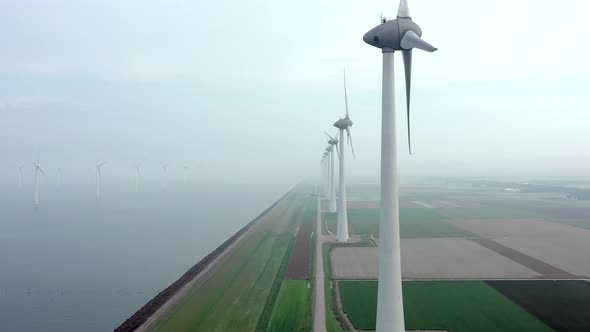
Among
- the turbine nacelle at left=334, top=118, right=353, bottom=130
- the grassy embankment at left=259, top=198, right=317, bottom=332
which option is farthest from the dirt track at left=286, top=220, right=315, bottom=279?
the turbine nacelle at left=334, top=118, right=353, bottom=130

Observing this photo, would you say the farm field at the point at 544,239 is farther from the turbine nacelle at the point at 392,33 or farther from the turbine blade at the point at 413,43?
the turbine nacelle at the point at 392,33

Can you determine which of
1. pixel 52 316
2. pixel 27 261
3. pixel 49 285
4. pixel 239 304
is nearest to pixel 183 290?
pixel 239 304

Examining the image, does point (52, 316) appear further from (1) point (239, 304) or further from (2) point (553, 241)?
(2) point (553, 241)

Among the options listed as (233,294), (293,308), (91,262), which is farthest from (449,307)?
(91,262)

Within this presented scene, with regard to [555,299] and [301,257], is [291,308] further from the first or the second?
[555,299]

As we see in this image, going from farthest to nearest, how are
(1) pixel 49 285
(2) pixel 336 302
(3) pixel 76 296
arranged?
(1) pixel 49 285, (3) pixel 76 296, (2) pixel 336 302
